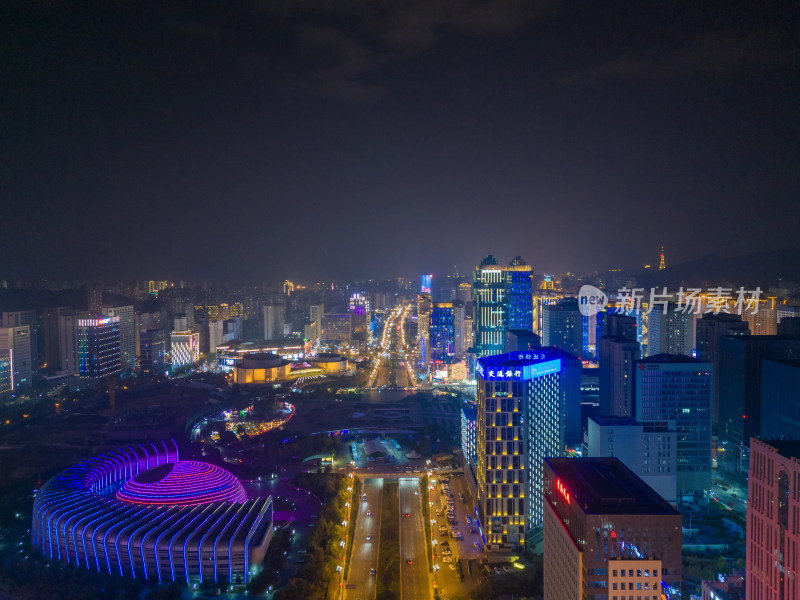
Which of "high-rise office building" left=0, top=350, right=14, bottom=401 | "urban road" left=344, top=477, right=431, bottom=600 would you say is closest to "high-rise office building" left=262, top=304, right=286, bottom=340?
"high-rise office building" left=0, top=350, right=14, bottom=401

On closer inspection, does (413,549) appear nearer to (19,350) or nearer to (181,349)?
(19,350)

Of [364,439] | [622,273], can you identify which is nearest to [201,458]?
[364,439]

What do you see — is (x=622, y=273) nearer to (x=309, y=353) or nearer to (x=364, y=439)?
(x=309, y=353)

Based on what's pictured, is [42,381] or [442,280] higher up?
[442,280]

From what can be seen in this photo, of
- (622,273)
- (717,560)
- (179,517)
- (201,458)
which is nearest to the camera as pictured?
(717,560)

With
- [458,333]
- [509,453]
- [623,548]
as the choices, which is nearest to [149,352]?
[458,333]

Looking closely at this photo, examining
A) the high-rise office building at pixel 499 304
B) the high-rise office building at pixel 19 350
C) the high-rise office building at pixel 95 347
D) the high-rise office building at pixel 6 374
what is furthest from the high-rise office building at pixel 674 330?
the high-rise office building at pixel 19 350

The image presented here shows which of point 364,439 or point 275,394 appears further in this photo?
point 275,394
